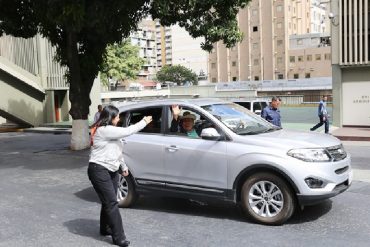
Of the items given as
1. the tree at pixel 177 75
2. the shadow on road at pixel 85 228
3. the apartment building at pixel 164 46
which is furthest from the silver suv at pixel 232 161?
the apartment building at pixel 164 46

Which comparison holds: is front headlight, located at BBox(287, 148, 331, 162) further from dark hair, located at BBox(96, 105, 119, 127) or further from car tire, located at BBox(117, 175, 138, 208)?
car tire, located at BBox(117, 175, 138, 208)

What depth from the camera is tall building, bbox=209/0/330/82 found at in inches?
3853

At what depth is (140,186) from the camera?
724 centimetres

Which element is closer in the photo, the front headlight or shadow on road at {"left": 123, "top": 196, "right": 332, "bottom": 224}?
the front headlight

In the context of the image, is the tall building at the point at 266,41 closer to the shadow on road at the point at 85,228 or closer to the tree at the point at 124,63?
the tree at the point at 124,63

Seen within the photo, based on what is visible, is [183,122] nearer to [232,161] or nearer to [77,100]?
[232,161]

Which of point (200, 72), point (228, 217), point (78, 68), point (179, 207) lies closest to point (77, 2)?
point (78, 68)

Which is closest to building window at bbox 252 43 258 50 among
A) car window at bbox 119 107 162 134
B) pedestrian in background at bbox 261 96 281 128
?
pedestrian in background at bbox 261 96 281 128

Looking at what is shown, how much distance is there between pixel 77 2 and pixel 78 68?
4.63 m

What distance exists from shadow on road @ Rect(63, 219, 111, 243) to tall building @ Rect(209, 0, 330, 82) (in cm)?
9371

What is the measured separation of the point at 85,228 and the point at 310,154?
3142mm

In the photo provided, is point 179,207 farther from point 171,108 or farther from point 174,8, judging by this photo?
point 174,8

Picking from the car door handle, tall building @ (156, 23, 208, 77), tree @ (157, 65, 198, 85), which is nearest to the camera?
the car door handle

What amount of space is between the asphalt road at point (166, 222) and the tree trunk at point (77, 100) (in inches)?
→ 234
